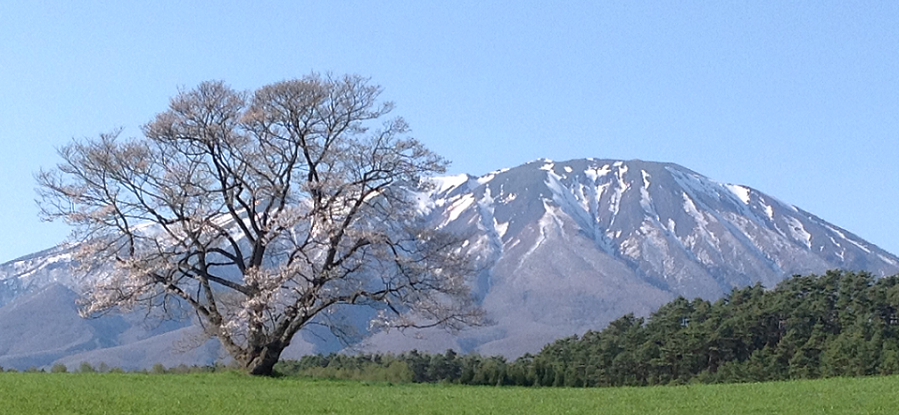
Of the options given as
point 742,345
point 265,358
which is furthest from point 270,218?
point 742,345

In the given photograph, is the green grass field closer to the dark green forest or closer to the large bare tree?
the large bare tree

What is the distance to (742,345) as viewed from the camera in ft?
208

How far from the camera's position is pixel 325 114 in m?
34.8

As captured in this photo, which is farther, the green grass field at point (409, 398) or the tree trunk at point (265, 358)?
the tree trunk at point (265, 358)

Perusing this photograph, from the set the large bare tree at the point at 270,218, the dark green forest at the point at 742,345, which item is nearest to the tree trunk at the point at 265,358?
the large bare tree at the point at 270,218

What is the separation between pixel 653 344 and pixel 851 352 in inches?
501

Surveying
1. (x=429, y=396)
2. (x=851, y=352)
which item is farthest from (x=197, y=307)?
(x=851, y=352)

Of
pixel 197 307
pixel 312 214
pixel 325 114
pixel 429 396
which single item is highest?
pixel 325 114

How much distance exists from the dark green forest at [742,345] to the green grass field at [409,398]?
20.6 metres

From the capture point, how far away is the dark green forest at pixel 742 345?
54.8 metres

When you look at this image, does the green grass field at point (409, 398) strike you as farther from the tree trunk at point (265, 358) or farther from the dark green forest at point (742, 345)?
the dark green forest at point (742, 345)

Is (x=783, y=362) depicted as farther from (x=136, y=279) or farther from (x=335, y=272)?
(x=136, y=279)

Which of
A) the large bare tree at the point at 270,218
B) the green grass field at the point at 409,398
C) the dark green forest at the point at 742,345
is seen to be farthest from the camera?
the dark green forest at the point at 742,345

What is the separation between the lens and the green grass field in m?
22.7
